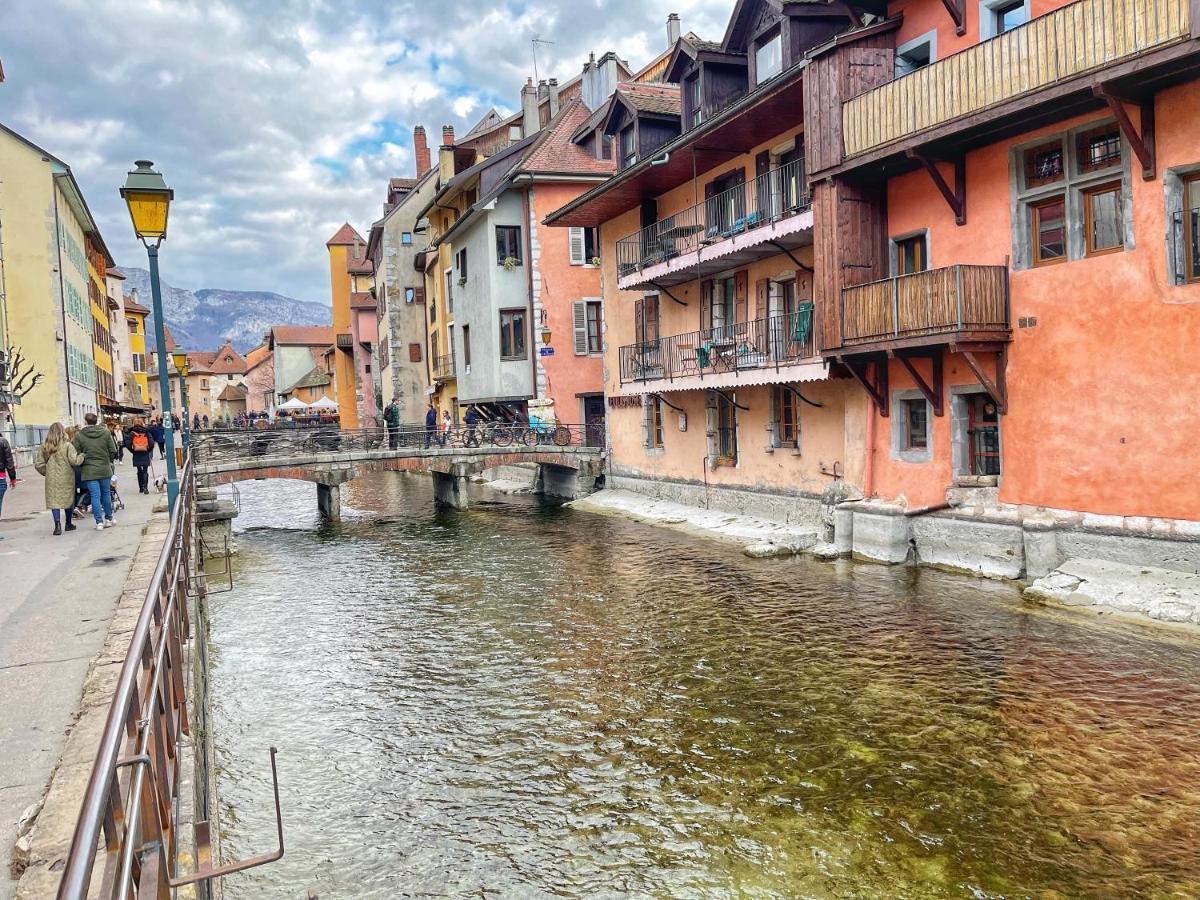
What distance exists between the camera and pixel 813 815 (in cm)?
706

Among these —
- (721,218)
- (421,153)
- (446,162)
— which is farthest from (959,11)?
(421,153)

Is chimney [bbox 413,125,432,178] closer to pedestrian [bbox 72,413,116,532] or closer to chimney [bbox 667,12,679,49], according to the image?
chimney [bbox 667,12,679,49]

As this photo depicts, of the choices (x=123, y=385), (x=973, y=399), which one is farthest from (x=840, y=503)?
(x=123, y=385)

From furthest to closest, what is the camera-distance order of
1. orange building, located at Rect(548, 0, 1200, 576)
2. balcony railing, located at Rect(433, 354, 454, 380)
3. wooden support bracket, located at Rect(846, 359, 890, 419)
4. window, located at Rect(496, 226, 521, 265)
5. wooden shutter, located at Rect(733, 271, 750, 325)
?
balcony railing, located at Rect(433, 354, 454, 380)
window, located at Rect(496, 226, 521, 265)
wooden shutter, located at Rect(733, 271, 750, 325)
wooden support bracket, located at Rect(846, 359, 890, 419)
orange building, located at Rect(548, 0, 1200, 576)

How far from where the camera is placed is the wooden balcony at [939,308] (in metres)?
14.4

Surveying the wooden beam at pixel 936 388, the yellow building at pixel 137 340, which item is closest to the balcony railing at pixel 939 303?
the wooden beam at pixel 936 388

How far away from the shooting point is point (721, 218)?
22.4 metres

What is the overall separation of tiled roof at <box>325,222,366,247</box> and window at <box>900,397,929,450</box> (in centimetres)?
6423

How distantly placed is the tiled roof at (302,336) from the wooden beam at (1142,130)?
101503 mm

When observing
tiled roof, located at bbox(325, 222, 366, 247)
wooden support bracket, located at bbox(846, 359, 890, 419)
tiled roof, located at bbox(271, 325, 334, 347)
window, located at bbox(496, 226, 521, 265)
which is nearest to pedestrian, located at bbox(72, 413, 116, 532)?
wooden support bracket, located at bbox(846, 359, 890, 419)

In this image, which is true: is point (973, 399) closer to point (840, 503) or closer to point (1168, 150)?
point (840, 503)

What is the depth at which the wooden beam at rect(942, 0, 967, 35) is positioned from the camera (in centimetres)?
1515

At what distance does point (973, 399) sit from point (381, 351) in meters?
49.2

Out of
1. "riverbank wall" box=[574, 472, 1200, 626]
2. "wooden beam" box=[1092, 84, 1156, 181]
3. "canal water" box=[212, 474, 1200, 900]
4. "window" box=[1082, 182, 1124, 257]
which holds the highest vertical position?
"wooden beam" box=[1092, 84, 1156, 181]
